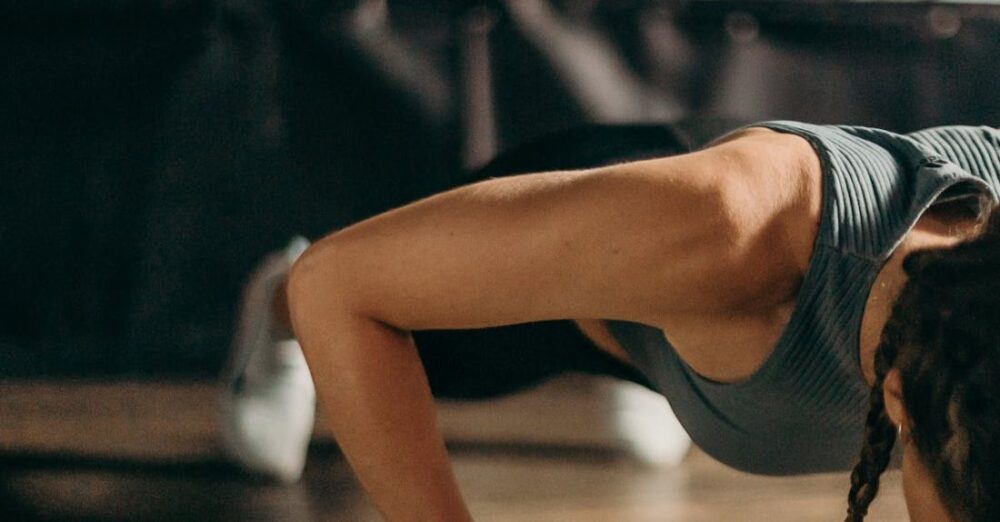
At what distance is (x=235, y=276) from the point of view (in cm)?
171

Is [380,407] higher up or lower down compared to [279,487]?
higher up

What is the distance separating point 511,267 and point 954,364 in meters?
0.29

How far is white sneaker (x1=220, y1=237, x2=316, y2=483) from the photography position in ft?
4.26

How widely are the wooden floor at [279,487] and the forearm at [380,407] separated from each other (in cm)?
36

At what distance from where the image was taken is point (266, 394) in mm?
1312

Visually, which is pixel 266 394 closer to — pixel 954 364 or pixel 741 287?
pixel 741 287

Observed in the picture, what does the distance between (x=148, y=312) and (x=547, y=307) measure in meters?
1.06

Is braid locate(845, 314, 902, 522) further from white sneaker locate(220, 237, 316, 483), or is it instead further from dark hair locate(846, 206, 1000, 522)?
white sneaker locate(220, 237, 316, 483)

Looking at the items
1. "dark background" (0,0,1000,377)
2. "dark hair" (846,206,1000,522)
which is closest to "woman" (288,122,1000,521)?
"dark hair" (846,206,1000,522)

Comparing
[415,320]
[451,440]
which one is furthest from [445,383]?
[415,320]

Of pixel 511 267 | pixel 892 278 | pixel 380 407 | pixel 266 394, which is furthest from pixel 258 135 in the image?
pixel 892 278

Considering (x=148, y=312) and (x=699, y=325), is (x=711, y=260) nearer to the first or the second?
(x=699, y=325)

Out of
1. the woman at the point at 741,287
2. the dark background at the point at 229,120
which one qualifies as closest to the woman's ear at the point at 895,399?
the woman at the point at 741,287

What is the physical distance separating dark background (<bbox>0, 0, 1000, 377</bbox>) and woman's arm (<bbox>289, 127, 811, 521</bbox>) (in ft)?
2.83
